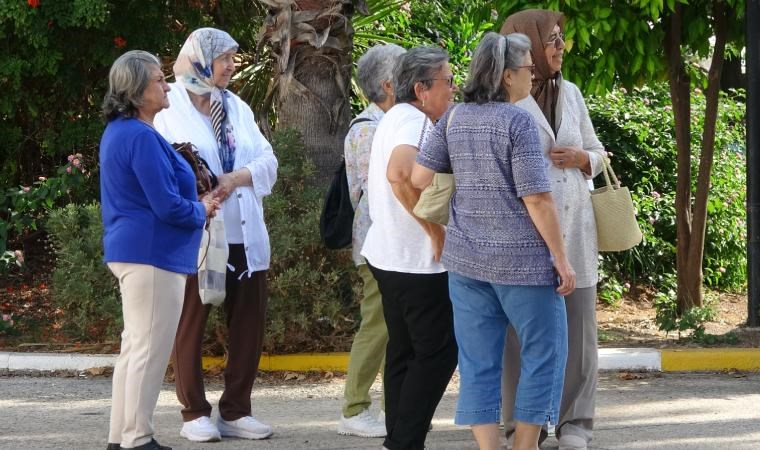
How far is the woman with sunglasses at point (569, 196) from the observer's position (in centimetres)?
502

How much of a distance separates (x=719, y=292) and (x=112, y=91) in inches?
316

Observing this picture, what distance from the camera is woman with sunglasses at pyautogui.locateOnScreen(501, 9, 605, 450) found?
502 centimetres

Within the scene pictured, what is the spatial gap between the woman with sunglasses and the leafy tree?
8.50ft

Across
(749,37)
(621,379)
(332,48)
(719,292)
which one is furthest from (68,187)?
(719,292)

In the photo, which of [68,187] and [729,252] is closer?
[68,187]

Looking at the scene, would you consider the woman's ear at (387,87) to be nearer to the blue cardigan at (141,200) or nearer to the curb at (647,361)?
the blue cardigan at (141,200)

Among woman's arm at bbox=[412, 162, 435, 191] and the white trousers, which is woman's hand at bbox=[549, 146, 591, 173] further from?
the white trousers

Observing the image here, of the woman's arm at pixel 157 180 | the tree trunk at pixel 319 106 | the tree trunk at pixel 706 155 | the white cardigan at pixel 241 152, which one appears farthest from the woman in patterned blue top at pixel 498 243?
the tree trunk at pixel 706 155

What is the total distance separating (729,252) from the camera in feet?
37.7

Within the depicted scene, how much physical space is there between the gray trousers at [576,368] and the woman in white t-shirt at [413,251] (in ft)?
1.45

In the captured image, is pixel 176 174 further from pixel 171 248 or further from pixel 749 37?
pixel 749 37

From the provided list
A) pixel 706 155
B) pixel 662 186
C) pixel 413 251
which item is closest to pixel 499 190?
pixel 413 251

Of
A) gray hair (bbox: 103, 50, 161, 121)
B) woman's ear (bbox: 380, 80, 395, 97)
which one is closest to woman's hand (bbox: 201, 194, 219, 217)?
gray hair (bbox: 103, 50, 161, 121)

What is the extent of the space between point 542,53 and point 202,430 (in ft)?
7.65
